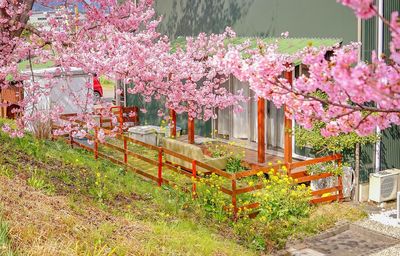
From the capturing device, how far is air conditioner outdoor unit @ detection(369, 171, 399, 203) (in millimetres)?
12742

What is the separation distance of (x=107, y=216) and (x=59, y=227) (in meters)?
1.59

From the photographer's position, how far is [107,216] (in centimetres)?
895

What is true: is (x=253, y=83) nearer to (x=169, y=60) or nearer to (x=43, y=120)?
(x=169, y=60)

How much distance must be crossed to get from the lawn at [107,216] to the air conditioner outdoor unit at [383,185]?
0.68 meters

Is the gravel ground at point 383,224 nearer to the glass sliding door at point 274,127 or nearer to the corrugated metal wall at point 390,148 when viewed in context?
the corrugated metal wall at point 390,148

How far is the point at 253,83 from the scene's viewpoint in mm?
6086

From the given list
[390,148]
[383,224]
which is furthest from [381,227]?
[390,148]

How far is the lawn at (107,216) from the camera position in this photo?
723 cm

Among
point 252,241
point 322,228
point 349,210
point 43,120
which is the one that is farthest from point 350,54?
point 43,120

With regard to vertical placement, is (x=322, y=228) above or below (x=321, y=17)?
below

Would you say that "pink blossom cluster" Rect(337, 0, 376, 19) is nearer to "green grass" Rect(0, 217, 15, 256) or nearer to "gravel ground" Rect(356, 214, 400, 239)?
"green grass" Rect(0, 217, 15, 256)

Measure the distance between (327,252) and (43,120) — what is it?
34.4 ft

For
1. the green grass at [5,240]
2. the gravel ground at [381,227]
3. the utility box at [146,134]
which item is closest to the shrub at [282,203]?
the gravel ground at [381,227]

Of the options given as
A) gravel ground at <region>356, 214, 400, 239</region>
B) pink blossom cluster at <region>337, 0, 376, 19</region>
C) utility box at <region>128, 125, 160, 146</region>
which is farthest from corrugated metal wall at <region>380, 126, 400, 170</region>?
pink blossom cluster at <region>337, 0, 376, 19</region>
